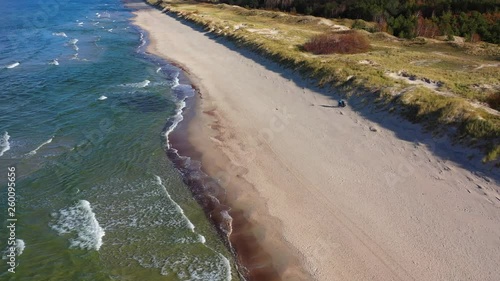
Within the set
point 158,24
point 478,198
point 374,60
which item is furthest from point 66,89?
point 158,24

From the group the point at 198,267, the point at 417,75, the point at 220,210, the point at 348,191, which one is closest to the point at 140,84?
the point at 220,210

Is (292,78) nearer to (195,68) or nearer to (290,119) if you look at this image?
(290,119)

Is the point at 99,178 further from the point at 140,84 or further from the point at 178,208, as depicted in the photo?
the point at 140,84

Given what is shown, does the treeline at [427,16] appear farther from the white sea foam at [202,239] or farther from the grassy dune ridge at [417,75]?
the white sea foam at [202,239]

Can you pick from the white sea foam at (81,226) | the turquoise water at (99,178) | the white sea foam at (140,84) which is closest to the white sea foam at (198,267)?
the turquoise water at (99,178)

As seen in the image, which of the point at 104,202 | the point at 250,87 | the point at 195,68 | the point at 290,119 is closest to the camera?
the point at 104,202

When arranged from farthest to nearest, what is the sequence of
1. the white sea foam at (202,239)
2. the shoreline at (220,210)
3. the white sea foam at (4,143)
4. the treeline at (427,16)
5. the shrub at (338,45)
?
the treeline at (427,16) < the shrub at (338,45) < the white sea foam at (4,143) < the white sea foam at (202,239) < the shoreline at (220,210)
